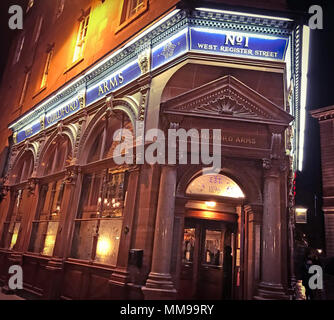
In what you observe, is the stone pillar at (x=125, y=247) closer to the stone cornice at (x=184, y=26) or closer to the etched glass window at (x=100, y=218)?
the etched glass window at (x=100, y=218)

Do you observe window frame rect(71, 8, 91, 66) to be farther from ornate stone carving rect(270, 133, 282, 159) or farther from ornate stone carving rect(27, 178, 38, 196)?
ornate stone carving rect(270, 133, 282, 159)

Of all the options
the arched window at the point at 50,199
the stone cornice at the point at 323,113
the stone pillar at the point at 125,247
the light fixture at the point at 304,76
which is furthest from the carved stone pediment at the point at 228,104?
the stone cornice at the point at 323,113

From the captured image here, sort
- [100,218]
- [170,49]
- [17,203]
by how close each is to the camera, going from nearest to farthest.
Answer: [170,49] → [100,218] → [17,203]

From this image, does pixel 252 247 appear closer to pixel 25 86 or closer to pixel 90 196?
pixel 90 196

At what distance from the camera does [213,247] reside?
8.06 metres

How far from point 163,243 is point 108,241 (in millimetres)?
2257

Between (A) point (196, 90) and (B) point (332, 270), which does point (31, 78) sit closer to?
(A) point (196, 90)

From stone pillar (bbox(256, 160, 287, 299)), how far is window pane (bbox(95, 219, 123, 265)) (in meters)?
3.66

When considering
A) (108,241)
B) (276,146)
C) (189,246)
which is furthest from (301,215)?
(108,241)

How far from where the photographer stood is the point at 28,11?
18812mm

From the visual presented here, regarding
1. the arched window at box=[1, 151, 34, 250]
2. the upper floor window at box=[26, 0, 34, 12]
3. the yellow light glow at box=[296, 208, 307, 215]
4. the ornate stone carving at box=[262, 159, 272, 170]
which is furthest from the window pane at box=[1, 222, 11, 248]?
the yellow light glow at box=[296, 208, 307, 215]

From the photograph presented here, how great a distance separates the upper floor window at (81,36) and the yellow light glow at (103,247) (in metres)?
7.60
